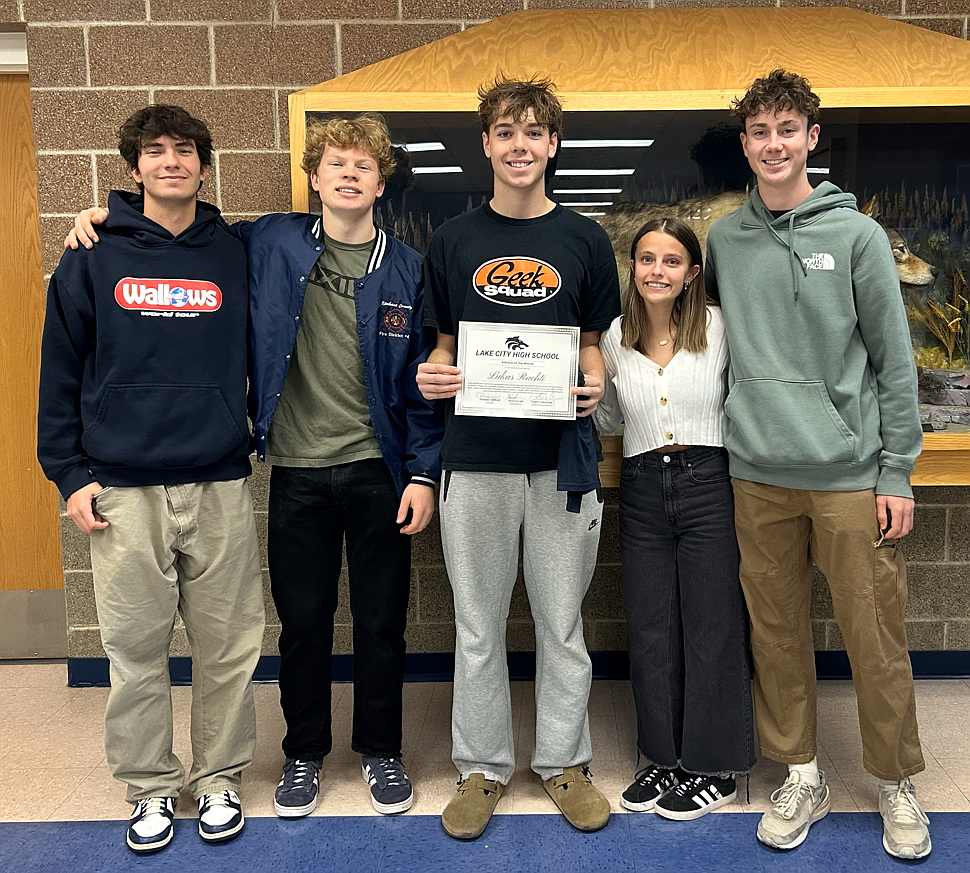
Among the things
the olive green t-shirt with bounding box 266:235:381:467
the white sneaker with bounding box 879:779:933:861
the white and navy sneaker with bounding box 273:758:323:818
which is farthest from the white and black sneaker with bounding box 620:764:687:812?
the olive green t-shirt with bounding box 266:235:381:467

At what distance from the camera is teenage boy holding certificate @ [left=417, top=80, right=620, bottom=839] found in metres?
2.19

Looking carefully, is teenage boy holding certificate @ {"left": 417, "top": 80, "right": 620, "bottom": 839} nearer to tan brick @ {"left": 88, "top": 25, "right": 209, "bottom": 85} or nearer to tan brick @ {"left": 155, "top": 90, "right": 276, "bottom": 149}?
tan brick @ {"left": 155, "top": 90, "right": 276, "bottom": 149}

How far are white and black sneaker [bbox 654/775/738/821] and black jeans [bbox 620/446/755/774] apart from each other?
0.21ft

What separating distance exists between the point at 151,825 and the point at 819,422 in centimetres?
201

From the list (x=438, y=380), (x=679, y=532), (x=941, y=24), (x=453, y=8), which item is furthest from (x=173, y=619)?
(x=941, y=24)

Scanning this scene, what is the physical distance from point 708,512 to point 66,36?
278 centimetres

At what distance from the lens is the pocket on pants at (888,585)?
214 cm

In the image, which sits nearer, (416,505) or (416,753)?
(416,505)

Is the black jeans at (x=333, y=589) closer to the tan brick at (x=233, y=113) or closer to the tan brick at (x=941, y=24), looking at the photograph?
the tan brick at (x=233, y=113)

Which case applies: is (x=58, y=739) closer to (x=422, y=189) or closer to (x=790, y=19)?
(x=422, y=189)

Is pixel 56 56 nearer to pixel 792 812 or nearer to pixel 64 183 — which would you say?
pixel 64 183

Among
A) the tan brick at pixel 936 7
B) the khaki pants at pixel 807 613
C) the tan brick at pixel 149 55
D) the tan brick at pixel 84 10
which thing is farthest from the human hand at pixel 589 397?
the tan brick at pixel 84 10

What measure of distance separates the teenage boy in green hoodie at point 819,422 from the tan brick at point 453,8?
128cm

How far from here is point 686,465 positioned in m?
2.26
